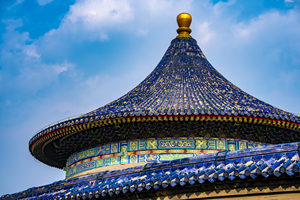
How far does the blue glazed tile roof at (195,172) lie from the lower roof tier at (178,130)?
3015 millimetres

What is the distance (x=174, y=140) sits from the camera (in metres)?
13.7

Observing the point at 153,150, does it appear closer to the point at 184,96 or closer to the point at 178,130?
the point at 178,130

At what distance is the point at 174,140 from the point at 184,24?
17.9 feet

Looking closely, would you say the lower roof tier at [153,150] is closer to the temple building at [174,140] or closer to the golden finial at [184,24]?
the temple building at [174,140]

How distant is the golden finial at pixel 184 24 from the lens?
57.3 ft

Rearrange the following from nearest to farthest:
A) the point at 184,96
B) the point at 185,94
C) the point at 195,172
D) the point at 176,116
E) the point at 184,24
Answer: the point at 195,172 → the point at 176,116 → the point at 184,96 → the point at 185,94 → the point at 184,24

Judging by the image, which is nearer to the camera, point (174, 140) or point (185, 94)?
point (174, 140)

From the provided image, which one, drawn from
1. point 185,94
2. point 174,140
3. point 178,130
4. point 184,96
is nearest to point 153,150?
point 174,140

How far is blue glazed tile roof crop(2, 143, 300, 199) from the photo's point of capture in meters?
7.73

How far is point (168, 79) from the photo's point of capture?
51.8 feet

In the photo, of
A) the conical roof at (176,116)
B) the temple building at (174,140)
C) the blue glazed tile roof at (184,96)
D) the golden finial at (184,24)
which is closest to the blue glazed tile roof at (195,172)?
the temple building at (174,140)

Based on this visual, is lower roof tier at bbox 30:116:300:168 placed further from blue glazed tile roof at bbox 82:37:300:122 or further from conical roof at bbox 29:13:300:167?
blue glazed tile roof at bbox 82:37:300:122

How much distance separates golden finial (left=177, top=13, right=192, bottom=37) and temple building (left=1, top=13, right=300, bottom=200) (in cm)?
3

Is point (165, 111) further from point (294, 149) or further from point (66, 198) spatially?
point (294, 149)
